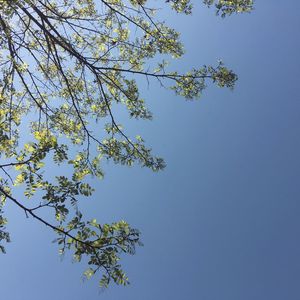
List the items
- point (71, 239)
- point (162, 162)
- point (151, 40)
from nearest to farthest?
1. point (71, 239)
2. point (162, 162)
3. point (151, 40)

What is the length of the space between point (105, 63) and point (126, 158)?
3072 millimetres

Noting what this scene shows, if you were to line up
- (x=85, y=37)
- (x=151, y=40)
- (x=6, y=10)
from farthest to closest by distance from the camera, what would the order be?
(x=85, y=37) → (x=151, y=40) → (x=6, y=10)

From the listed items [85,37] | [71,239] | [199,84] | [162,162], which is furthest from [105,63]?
[71,239]

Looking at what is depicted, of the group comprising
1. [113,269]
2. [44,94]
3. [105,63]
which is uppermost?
[105,63]

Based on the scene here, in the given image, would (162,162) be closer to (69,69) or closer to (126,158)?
(126,158)

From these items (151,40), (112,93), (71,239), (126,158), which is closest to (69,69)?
(112,93)

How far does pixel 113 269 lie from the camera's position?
19.2 ft

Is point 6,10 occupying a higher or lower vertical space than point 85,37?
lower

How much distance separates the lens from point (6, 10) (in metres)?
7.82

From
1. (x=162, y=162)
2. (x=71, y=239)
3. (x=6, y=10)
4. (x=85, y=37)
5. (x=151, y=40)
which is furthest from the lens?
(x=85, y=37)

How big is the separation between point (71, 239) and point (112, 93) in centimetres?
568

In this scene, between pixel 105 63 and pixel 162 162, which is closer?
pixel 162 162

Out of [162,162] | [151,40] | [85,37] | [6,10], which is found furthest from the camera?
[85,37]

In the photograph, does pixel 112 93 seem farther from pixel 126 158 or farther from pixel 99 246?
pixel 99 246
